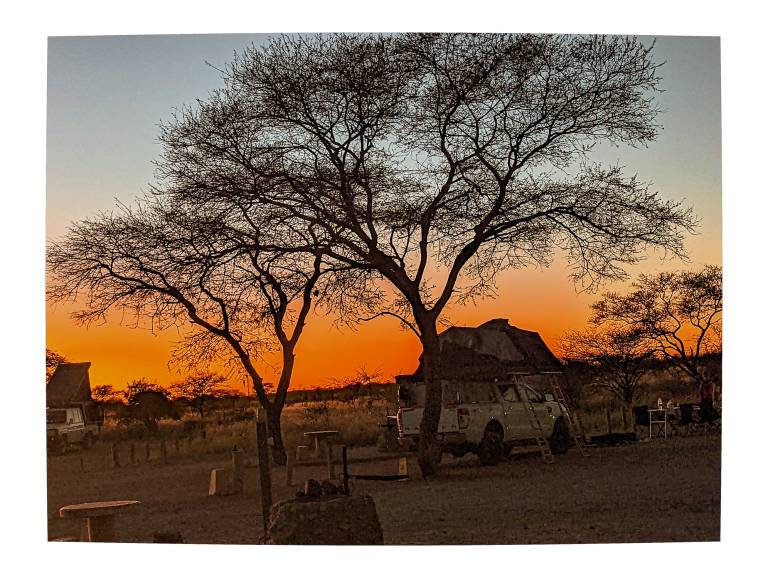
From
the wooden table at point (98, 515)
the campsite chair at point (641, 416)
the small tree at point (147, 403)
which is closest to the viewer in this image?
the wooden table at point (98, 515)

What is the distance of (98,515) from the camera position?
1043cm

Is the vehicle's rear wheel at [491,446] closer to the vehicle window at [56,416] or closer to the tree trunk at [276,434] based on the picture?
the tree trunk at [276,434]

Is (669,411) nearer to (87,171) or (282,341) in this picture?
(282,341)

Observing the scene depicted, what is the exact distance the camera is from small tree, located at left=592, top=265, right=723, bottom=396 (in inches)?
472

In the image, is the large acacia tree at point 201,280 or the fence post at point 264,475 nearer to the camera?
the fence post at point 264,475

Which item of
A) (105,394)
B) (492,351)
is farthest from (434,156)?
(105,394)

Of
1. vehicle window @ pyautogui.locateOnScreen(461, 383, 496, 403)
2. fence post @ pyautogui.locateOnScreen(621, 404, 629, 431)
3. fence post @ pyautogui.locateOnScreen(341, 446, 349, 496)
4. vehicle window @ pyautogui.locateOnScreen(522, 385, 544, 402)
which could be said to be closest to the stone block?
fence post @ pyautogui.locateOnScreen(341, 446, 349, 496)

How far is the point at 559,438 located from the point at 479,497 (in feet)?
5.33

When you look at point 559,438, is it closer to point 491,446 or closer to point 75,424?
point 491,446

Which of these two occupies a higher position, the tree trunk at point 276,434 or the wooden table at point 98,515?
the tree trunk at point 276,434

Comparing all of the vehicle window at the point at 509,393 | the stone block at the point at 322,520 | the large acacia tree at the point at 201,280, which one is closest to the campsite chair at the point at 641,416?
the vehicle window at the point at 509,393

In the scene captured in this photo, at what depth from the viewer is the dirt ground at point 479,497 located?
1122 centimetres

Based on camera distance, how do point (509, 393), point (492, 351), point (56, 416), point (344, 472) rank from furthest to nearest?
point (509, 393), point (492, 351), point (56, 416), point (344, 472)

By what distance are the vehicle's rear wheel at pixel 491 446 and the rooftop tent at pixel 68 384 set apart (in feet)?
15.2
